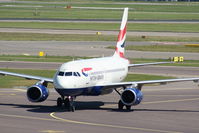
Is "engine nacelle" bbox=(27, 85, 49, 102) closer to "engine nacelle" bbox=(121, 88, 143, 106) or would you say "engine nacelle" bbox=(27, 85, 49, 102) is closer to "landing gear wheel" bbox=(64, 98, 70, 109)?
"landing gear wheel" bbox=(64, 98, 70, 109)

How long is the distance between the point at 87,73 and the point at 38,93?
13.6 feet

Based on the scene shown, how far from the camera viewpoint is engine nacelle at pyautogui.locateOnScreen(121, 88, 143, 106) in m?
49.7

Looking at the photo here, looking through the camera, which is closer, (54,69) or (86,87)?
(86,87)

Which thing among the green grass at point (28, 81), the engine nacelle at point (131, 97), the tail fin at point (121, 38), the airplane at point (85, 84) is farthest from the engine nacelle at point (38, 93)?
the green grass at point (28, 81)

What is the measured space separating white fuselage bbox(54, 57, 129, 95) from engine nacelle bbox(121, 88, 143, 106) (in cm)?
285

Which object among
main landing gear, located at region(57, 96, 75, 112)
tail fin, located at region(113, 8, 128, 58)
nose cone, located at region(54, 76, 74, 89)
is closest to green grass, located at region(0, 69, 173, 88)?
tail fin, located at region(113, 8, 128, 58)

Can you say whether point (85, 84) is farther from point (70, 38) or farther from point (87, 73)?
point (70, 38)

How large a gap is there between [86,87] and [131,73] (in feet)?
94.8

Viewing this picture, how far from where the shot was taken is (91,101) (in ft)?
188

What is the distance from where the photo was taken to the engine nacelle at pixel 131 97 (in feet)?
163

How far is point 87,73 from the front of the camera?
50438mm

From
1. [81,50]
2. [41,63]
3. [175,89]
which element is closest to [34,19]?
[81,50]

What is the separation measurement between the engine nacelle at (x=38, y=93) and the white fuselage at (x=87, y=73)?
195cm

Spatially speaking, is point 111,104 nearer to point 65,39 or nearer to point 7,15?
point 65,39
